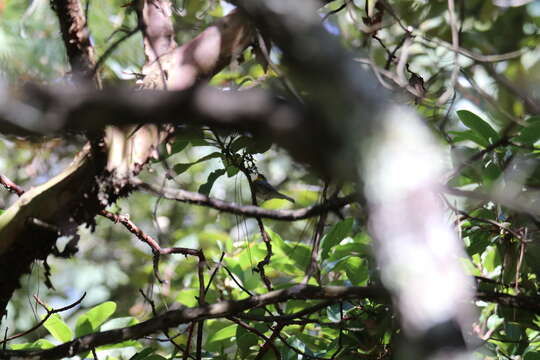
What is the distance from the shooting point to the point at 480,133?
1.05 meters

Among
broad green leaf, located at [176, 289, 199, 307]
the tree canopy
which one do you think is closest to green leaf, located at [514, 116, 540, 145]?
the tree canopy

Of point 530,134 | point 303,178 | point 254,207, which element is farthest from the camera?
point 303,178

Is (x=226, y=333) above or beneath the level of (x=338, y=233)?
beneath

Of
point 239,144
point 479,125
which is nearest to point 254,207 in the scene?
point 239,144

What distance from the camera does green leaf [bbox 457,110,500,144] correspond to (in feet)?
3.39

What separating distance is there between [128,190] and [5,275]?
0.18 meters

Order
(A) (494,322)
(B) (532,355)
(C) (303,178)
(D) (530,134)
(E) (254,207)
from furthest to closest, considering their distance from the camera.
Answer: (C) (303,178) < (A) (494,322) < (D) (530,134) < (B) (532,355) < (E) (254,207)

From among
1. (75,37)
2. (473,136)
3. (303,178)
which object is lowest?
(303,178)

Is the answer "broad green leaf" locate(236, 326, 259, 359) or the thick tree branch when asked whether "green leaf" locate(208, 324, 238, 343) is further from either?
the thick tree branch

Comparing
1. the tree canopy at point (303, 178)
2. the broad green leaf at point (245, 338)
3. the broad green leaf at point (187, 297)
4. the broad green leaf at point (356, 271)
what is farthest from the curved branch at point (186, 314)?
the broad green leaf at point (187, 297)

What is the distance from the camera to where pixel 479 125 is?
104 cm

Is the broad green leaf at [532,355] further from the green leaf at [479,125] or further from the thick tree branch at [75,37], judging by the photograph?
the thick tree branch at [75,37]

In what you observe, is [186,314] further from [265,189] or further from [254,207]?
[265,189]

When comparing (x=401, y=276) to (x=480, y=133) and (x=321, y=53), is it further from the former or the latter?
(x=480, y=133)
